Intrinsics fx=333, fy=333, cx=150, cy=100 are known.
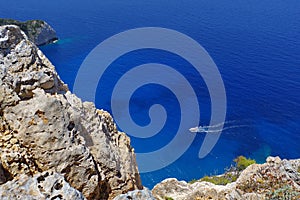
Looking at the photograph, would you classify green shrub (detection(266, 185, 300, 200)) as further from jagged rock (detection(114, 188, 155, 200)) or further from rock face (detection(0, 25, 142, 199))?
jagged rock (detection(114, 188, 155, 200))

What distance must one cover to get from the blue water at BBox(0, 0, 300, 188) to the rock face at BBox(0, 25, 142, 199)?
29951 millimetres

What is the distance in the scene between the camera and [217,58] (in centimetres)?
7062

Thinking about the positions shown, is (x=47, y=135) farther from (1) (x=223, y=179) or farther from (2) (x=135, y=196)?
(1) (x=223, y=179)

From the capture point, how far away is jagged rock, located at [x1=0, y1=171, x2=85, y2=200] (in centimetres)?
522

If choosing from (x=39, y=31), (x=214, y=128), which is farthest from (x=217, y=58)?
(x=39, y=31)

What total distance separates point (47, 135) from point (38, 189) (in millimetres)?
1350

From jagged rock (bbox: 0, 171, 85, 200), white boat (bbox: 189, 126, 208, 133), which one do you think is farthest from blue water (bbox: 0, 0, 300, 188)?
jagged rock (bbox: 0, 171, 85, 200)

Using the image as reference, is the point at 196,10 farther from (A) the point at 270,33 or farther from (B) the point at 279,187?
(B) the point at 279,187

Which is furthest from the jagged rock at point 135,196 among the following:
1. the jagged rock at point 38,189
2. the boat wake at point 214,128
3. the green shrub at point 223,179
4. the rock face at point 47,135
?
the boat wake at point 214,128

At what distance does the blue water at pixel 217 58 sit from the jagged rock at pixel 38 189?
1245 inches

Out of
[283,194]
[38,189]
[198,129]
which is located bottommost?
[38,189]

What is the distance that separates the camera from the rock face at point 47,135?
6422 mm

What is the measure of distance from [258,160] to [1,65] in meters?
39.2

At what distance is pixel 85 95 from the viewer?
53219 millimetres
